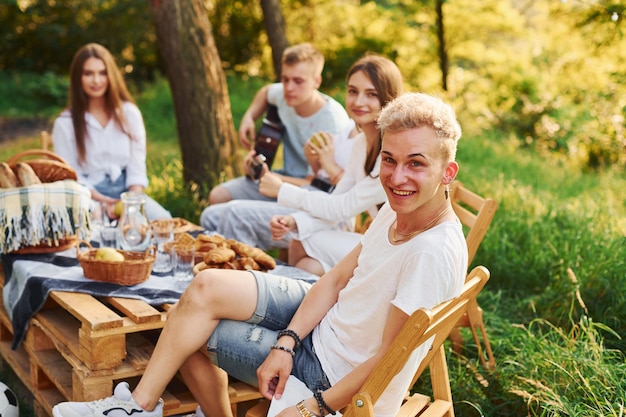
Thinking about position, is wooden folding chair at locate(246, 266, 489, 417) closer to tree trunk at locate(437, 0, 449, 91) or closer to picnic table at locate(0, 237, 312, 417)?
picnic table at locate(0, 237, 312, 417)

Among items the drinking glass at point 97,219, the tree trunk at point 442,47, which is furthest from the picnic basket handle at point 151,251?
the tree trunk at point 442,47

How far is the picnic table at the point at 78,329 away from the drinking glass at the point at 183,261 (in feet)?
0.22

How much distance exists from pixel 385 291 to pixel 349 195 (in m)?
1.57

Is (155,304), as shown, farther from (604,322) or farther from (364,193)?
(604,322)

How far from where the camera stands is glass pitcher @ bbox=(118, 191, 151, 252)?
154 inches

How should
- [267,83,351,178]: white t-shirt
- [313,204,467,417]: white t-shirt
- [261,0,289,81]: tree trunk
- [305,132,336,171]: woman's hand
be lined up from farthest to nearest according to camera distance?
[261,0,289,81]: tree trunk < [267,83,351,178]: white t-shirt < [305,132,336,171]: woman's hand < [313,204,467,417]: white t-shirt

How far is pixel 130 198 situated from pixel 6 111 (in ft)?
34.8

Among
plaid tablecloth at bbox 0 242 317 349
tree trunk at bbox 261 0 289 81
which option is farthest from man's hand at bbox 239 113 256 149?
tree trunk at bbox 261 0 289 81

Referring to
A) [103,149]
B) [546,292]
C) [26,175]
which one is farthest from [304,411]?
[103,149]

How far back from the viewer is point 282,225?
13.3 feet

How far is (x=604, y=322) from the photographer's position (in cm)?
405

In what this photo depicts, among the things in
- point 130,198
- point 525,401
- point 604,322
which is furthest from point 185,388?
point 604,322

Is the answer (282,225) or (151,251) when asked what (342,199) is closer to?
(282,225)

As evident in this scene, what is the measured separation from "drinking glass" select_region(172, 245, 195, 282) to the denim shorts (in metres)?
0.83
